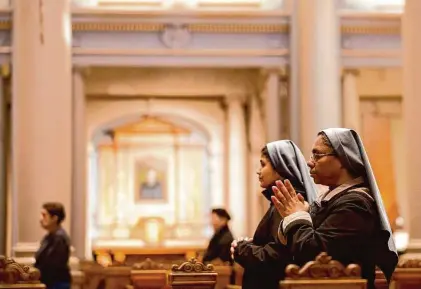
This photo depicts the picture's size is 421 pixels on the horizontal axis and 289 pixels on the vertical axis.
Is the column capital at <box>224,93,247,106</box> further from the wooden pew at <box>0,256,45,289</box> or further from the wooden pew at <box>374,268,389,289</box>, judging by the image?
the wooden pew at <box>374,268,389,289</box>

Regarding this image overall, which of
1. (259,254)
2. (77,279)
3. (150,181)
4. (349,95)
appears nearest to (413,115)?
(349,95)

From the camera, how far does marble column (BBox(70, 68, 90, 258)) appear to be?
1538 centimetres

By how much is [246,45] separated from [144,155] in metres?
7.17

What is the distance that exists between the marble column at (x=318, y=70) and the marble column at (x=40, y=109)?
3404mm

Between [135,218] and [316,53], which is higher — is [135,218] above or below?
below

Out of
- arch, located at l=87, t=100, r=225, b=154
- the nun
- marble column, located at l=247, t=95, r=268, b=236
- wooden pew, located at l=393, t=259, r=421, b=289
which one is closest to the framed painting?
arch, located at l=87, t=100, r=225, b=154

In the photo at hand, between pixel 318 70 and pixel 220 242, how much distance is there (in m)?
3.65

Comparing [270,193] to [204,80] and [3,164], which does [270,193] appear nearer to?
[3,164]

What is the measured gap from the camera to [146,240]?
21156 mm

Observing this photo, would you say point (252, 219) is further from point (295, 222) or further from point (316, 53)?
point (295, 222)

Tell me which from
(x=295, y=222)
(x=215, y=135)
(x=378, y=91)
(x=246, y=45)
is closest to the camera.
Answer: (x=295, y=222)

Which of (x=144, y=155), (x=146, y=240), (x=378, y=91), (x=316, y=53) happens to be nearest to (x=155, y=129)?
(x=144, y=155)

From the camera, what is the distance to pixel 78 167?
15.6 meters

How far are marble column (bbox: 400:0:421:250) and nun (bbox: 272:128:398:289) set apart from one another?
7715 millimetres
